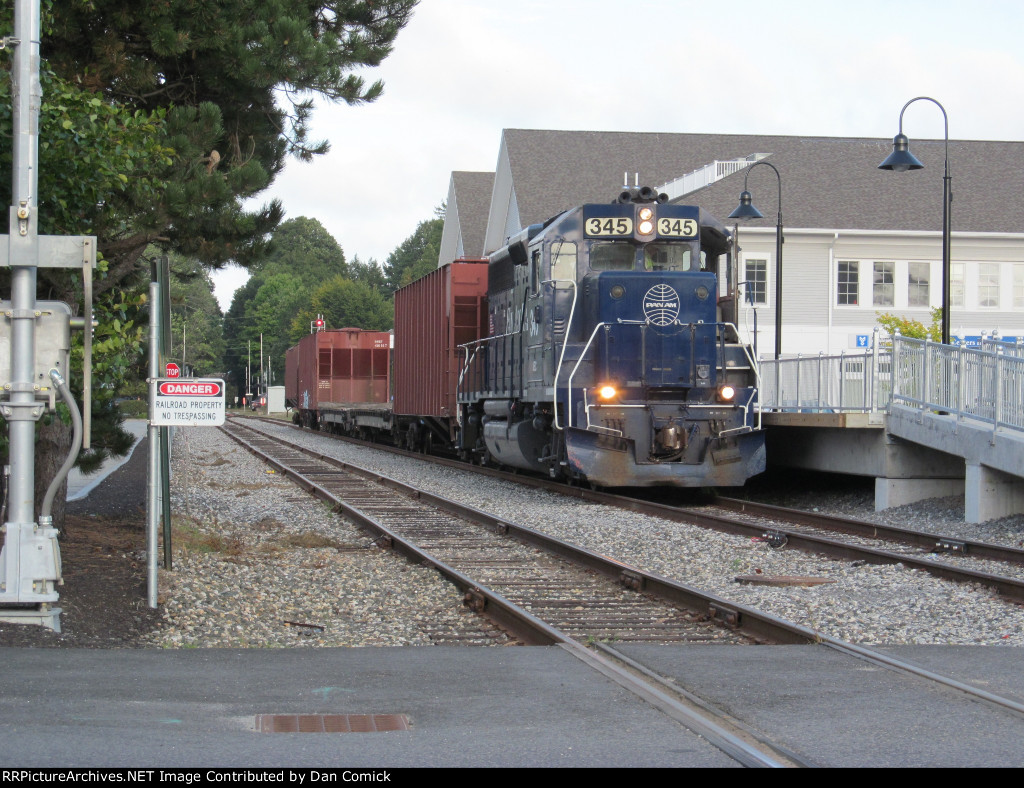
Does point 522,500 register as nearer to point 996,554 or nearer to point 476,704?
point 996,554

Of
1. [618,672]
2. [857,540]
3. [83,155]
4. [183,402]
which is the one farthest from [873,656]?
[83,155]

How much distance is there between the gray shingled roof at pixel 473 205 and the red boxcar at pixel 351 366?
10.0 metres

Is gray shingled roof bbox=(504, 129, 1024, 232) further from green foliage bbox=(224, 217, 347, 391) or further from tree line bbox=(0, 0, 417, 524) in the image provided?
green foliage bbox=(224, 217, 347, 391)

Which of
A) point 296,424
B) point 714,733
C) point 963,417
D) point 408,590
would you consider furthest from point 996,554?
point 296,424

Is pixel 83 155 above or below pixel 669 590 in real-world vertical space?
above

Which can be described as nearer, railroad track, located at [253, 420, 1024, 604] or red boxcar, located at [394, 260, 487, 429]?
railroad track, located at [253, 420, 1024, 604]

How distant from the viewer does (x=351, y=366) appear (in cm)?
4103

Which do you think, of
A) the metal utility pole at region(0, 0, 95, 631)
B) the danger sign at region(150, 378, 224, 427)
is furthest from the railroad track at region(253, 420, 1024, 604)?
the metal utility pole at region(0, 0, 95, 631)

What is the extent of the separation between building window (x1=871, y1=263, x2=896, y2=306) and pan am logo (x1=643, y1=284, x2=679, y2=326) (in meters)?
22.4

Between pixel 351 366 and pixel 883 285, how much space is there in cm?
1798

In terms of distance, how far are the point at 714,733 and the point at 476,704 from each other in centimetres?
113

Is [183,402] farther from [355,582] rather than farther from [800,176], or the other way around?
[800,176]

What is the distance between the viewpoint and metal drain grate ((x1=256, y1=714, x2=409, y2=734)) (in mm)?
4799
